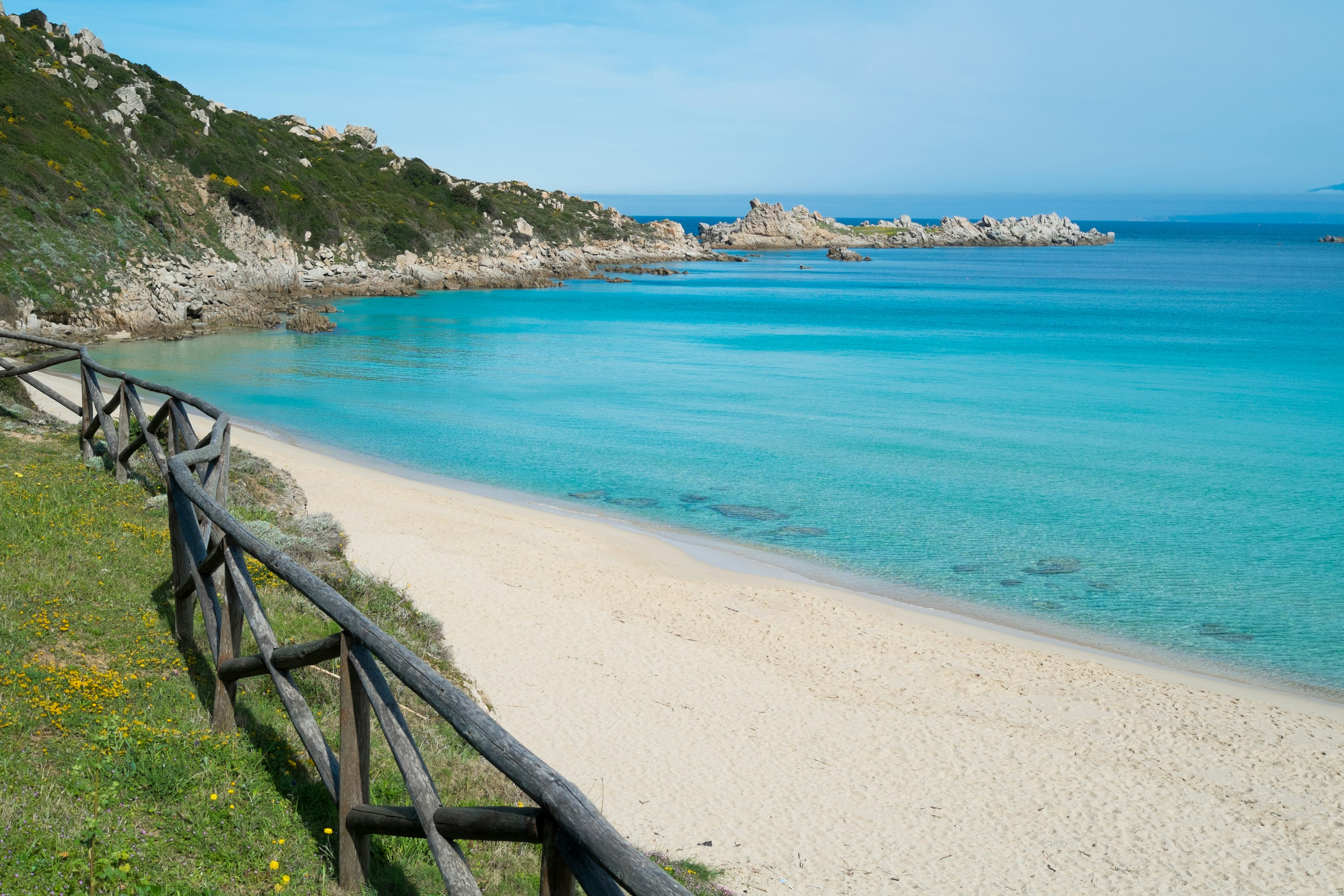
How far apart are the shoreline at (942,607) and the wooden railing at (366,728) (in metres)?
11.9

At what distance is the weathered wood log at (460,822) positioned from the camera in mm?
3650

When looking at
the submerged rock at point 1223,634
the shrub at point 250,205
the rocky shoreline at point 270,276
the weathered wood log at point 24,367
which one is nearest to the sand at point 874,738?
the submerged rock at point 1223,634

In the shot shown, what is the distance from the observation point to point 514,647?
12.9 meters

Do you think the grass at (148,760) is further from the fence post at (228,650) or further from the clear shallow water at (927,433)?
the clear shallow water at (927,433)

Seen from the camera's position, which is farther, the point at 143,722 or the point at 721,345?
the point at 721,345

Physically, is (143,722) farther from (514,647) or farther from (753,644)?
(753,644)

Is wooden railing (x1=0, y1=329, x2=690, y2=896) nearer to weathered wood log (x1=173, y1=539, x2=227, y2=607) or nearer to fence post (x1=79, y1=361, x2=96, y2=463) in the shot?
weathered wood log (x1=173, y1=539, x2=227, y2=607)

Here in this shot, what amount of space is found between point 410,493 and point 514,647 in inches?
378

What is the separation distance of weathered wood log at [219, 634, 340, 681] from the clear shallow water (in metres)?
13.4

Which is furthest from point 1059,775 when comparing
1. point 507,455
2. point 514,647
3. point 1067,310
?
point 1067,310

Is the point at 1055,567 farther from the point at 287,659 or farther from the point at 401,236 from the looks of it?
the point at 401,236

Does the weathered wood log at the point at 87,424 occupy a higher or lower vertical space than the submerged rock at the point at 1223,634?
higher

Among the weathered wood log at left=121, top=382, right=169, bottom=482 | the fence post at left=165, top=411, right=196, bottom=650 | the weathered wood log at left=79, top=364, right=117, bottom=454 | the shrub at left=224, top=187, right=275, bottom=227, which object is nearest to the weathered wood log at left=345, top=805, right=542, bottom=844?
the fence post at left=165, top=411, right=196, bottom=650

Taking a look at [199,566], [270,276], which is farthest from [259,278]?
[199,566]
